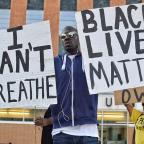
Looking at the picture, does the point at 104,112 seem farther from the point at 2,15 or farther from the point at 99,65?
the point at 99,65

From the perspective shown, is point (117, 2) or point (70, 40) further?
point (117, 2)

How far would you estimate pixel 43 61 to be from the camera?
5484mm

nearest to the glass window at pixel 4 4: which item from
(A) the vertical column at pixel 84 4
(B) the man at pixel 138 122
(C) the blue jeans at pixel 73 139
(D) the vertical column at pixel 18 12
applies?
(D) the vertical column at pixel 18 12

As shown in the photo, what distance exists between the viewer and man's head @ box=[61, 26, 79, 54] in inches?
198

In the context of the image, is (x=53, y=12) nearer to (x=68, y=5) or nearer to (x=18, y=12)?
(x=68, y=5)

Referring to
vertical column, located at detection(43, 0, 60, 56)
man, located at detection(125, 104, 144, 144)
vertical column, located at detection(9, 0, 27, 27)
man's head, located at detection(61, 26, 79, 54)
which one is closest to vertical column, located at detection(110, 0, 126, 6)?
vertical column, located at detection(43, 0, 60, 56)

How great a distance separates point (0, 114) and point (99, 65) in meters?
24.0

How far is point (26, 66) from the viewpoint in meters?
5.58

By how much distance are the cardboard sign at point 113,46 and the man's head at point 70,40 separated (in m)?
0.15

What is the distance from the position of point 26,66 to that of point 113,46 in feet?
2.91

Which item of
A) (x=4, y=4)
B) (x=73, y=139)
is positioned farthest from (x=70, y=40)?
(x=4, y=4)

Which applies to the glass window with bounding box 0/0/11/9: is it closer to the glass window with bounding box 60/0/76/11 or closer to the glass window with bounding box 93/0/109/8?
the glass window with bounding box 60/0/76/11

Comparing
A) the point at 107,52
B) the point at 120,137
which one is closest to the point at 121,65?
the point at 107,52

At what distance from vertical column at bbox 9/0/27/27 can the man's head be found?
86.3 feet
